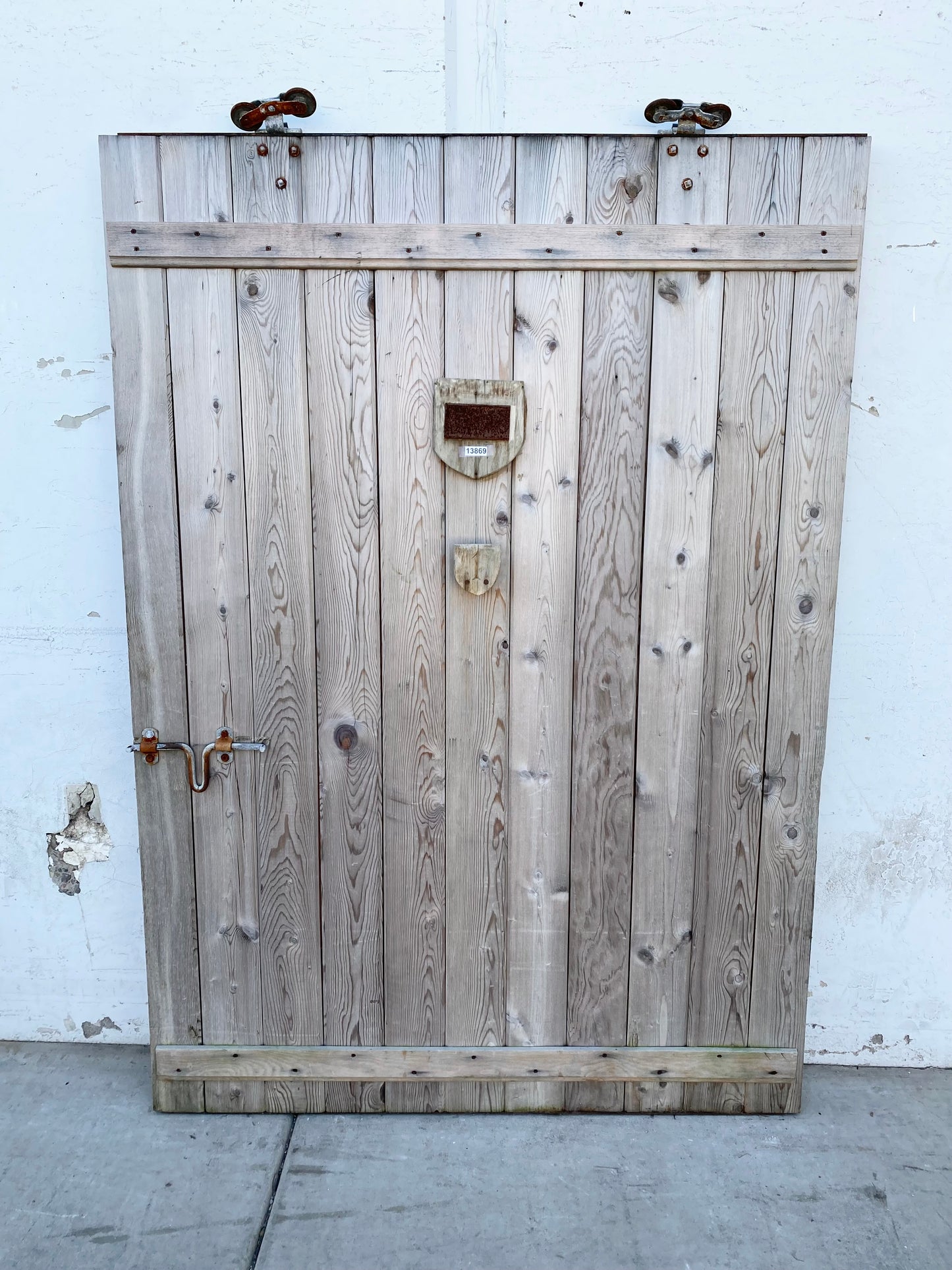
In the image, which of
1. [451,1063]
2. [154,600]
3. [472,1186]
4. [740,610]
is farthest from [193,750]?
[740,610]

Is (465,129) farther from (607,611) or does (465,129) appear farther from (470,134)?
(607,611)

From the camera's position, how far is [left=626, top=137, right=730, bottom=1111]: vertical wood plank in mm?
1776

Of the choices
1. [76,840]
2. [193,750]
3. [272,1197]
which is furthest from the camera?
[76,840]

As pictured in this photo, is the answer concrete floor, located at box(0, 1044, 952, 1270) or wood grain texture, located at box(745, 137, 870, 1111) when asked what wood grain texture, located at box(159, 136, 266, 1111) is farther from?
wood grain texture, located at box(745, 137, 870, 1111)

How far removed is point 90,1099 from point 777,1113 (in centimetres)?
163

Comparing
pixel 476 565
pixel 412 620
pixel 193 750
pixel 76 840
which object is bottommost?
pixel 76 840

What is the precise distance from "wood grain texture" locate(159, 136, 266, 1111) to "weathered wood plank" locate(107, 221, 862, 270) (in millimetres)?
53

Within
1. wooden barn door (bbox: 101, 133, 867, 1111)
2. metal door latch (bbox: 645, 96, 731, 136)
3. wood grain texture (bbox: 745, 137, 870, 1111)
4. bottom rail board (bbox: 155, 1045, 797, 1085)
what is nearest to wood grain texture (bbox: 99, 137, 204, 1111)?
wooden barn door (bbox: 101, 133, 867, 1111)

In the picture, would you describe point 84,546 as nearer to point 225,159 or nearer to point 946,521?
point 225,159

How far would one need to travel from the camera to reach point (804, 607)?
189 cm

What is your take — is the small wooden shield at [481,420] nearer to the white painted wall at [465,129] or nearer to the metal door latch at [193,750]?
the white painted wall at [465,129]

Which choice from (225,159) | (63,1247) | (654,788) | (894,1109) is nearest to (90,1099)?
(63,1247)

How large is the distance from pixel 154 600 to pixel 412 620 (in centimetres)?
56

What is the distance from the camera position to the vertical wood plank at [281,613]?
1.78 metres
